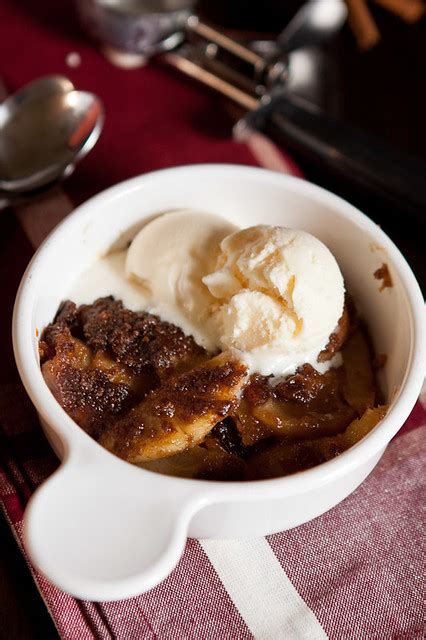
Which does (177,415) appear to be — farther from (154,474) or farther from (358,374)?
(358,374)

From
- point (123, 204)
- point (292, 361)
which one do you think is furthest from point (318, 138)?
point (292, 361)

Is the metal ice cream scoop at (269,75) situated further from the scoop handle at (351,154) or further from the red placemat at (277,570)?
the red placemat at (277,570)

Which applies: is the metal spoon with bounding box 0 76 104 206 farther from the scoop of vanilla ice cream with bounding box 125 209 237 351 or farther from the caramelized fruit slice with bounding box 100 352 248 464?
the caramelized fruit slice with bounding box 100 352 248 464

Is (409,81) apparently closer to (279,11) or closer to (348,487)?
(279,11)

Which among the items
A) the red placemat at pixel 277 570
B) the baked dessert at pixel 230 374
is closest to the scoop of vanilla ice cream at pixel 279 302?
the baked dessert at pixel 230 374

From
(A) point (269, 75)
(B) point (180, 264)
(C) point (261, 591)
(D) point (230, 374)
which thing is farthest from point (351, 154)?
(C) point (261, 591)

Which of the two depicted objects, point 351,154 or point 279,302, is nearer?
point 279,302
